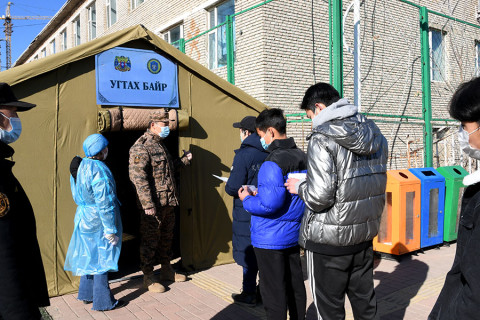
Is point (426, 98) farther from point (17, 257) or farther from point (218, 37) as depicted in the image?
point (17, 257)

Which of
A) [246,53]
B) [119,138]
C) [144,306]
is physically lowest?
[144,306]

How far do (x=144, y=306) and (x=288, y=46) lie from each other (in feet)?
25.8

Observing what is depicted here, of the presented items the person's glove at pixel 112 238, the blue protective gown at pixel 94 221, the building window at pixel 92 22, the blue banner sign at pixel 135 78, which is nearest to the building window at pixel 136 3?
the building window at pixel 92 22

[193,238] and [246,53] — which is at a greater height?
[246,53]

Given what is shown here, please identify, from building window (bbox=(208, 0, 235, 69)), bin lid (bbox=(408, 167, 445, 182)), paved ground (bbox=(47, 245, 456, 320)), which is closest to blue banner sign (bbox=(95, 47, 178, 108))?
paved ground (bbox=(47, 245, 456, 320))

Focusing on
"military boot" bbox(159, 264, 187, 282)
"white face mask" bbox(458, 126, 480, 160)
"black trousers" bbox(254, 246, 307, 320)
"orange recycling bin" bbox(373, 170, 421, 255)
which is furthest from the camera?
"orange recycling bin" bbox(373, 170, 421, 255)

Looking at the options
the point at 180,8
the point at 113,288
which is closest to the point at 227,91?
the point at 113,288

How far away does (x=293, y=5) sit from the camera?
10.5 meters

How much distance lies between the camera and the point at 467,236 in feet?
5.35

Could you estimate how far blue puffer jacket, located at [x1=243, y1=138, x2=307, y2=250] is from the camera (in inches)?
119

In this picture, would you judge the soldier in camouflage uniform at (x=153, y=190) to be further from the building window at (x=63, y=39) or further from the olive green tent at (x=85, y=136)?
the building window at (x=63, y=39)

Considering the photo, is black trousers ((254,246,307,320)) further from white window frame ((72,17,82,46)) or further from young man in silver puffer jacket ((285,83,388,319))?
white window frame ((72,17,82,46))

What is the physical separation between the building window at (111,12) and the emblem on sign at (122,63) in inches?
595

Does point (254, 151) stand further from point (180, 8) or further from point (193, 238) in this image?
point (180, 8)
